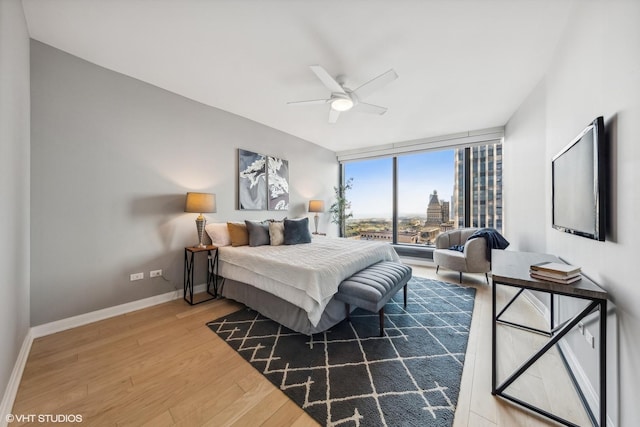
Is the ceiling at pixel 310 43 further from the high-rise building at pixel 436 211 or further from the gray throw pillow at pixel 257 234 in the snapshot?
the high-rise building at pixel 436 211

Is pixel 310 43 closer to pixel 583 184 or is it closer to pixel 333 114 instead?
pixel 333 114

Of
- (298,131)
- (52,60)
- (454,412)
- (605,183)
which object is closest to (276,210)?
(298,131)

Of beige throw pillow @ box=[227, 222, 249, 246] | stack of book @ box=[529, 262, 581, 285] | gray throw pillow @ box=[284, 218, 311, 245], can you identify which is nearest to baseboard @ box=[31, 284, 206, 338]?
beige throw pillow @ box=[227, 222, 249, 246]

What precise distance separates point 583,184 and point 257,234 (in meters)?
3.15

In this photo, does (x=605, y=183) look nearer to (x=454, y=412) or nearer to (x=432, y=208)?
(x=454, y=412)

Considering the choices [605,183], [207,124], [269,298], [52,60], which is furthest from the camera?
[207,124]

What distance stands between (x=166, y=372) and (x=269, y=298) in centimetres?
98

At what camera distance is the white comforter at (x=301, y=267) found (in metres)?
2.03

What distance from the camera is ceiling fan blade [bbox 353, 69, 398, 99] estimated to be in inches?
83.2

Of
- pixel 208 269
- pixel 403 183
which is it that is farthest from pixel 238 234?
pixel 403 183

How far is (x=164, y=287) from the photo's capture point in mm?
2879

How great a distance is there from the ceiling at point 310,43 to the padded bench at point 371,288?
2167mm

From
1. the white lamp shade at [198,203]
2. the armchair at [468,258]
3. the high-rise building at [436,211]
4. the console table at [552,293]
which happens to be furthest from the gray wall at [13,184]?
the high-rise building at [436,211]

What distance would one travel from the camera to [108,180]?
247 centimetres
